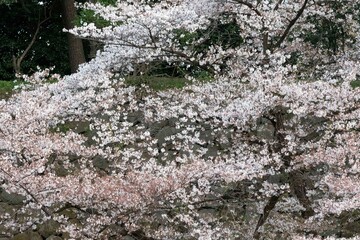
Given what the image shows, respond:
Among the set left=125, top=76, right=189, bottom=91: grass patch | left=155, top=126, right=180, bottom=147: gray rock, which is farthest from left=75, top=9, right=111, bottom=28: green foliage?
left=155, top=126, right=180, bottom=147: gray rock

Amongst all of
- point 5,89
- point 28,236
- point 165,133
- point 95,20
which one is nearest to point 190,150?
point 165,133

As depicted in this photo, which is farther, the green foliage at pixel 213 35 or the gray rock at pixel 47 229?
the gray rock at pixel 47 229

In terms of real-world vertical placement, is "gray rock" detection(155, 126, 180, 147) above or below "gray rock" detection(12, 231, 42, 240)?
above

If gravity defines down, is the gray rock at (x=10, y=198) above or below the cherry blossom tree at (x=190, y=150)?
below

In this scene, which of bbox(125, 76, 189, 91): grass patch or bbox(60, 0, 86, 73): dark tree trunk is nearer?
bbox(125, 76, 189, 91): grass patch

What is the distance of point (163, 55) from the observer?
5.28 m

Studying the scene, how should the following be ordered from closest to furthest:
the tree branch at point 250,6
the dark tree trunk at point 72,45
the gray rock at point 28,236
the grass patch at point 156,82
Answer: the tree branch at point 250,6, the grass patch at point 156,82, the gray rock at point 28,236, the dark tree trunk at point 72,45

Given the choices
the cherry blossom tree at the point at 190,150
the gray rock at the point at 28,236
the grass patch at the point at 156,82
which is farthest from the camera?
the gray rock at the point at 28,236

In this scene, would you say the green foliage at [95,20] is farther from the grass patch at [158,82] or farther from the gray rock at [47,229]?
the gray rock at [47,229]

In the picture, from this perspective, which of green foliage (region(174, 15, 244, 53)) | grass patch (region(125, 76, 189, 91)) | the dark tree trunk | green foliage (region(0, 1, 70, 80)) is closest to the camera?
green foliage (region(174, 15, 244, 53))

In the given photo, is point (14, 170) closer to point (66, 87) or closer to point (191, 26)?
point (66, 87)

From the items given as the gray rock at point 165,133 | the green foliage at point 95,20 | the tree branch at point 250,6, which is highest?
the tree branch at point 250,6

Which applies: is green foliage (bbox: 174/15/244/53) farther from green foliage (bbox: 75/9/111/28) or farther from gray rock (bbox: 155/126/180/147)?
green foliage (bbox: 75/9/111/28)

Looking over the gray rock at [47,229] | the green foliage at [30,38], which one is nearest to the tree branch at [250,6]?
the gray rock at [47,229]
